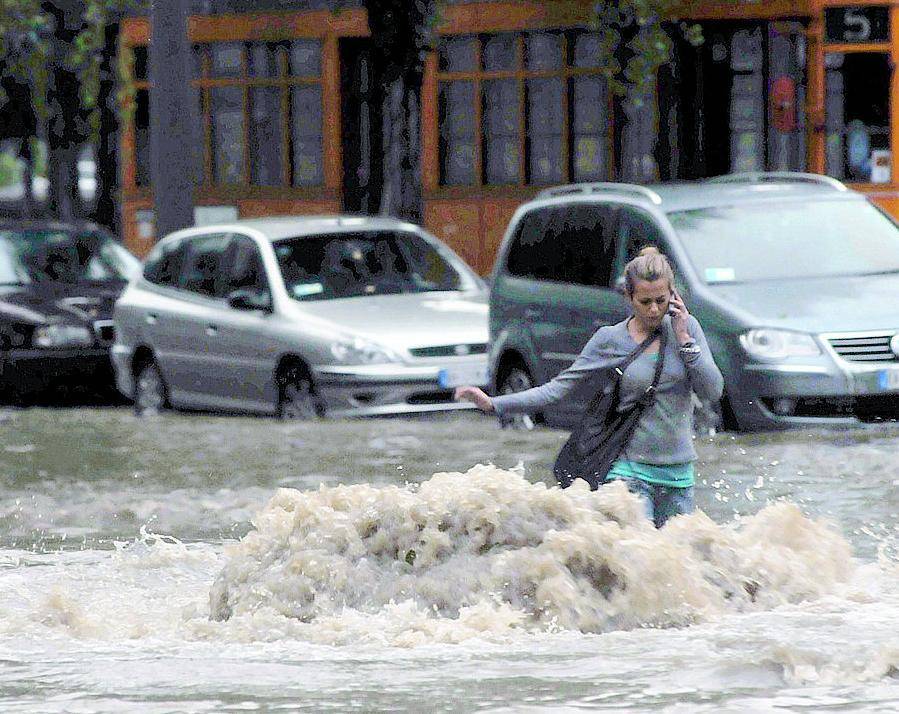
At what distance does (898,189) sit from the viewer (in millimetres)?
28828

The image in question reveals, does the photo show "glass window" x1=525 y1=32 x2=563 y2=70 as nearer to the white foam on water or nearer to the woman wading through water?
the white foam on water

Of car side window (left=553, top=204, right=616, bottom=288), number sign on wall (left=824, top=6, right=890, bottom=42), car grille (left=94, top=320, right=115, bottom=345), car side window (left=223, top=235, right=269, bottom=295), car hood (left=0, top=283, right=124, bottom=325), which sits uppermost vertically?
number sign on wall (left=824, top=6, right=890, bottom=42)

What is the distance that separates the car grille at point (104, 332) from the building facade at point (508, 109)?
6156 millimetres

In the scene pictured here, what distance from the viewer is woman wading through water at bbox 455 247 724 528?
9.65 meters

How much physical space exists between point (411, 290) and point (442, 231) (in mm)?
12934

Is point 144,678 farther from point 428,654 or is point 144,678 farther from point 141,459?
point 141,459

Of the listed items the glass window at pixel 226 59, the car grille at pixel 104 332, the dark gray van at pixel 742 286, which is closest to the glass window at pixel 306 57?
the glass window at pixel 226 59

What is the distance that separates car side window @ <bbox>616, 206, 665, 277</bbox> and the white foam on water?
242 inches

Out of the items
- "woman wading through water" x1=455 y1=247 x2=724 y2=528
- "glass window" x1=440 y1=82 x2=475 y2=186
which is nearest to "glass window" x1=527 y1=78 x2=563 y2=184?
"glass window" x1=440 y1=82 x2=475 y2=186

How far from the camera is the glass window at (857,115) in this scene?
29016 mm

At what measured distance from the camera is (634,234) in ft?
53.7

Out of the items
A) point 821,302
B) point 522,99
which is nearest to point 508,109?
point 522,99

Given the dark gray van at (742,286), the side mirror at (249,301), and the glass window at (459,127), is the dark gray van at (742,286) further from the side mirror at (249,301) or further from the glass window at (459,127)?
the glass window at (459,127)

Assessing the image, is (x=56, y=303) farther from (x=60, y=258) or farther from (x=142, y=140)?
(x=142, y=140)
